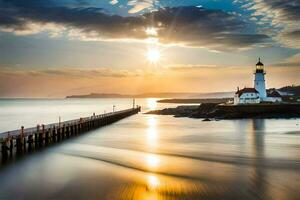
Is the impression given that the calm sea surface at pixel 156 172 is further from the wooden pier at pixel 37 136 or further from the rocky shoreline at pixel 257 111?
the rocky shoreline at pixel 257 111

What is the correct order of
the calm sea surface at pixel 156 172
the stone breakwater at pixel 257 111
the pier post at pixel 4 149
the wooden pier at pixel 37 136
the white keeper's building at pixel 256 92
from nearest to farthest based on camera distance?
the calm sea surface at pixel 156 172 → the pier post at pixel 4 149 → the wooden pier at pixel 37 136 → the stone breakwater at pixel 257 111 → the white keeper's building at pixel 256 92

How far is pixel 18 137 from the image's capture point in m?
27.5

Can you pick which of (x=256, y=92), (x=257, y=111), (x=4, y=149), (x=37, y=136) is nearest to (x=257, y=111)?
(x=257, y=111)

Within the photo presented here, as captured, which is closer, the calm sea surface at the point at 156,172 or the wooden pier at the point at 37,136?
the calm sea surface at the point at 156,172

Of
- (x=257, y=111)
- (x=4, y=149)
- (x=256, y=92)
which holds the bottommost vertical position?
(x=4, y=149)

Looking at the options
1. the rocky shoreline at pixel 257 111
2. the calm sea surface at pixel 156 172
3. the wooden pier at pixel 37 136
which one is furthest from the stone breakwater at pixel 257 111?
the calm sea surface at pixel 156 172

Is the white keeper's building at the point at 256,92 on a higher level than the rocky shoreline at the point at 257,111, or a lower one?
higher

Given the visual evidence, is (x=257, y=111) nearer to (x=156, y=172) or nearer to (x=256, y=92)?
(x=256, y=92)

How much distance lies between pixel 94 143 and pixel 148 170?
14.3m

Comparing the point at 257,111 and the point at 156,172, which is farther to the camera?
the point at 257,111

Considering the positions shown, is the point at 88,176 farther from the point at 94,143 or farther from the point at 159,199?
the point at 94,143

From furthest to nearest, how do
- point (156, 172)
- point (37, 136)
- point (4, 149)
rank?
1. point (37, 136)
2. point (4, 149)
3. point (156, 172)

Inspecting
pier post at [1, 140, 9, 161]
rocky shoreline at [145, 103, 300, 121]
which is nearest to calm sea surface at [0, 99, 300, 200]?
pier post at [1, 140, 9, 161]

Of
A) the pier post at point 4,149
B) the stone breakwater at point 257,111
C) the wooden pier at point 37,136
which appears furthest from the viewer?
the stone breakwater at point 257,111
